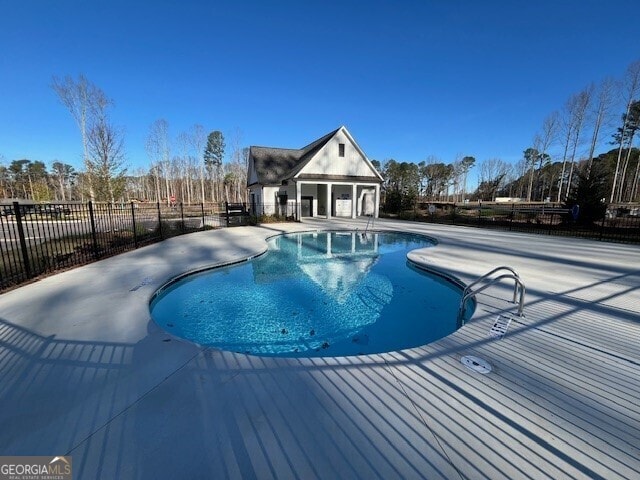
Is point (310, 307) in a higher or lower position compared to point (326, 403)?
lower

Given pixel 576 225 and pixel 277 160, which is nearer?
pixel 576 225

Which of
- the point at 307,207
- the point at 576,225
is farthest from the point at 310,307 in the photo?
the point at 307,207

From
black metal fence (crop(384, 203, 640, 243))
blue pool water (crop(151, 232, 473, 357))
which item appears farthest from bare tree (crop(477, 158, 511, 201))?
blue pool water (crop(151, 232, 473, 357))

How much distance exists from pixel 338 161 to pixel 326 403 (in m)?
21.1

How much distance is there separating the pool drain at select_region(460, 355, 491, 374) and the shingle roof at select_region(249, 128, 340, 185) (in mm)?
20558

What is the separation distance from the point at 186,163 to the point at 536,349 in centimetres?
5558

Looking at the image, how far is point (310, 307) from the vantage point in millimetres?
5801

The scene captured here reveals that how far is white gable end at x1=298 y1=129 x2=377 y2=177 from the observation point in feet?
69.4

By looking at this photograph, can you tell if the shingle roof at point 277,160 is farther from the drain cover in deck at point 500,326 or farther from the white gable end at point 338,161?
the drain cover in deck at point 500,326

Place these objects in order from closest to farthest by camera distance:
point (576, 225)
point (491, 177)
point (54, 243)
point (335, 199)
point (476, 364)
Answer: point (476, 364), point (54, 243), point (576, 225), point (335, 199), point (491, 177)

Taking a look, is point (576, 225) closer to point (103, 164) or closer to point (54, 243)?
point (54, 243)

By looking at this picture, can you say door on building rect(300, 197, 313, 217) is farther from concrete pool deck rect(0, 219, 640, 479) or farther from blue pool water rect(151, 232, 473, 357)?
concrete pool deck rect(0, 219, 640, 479)

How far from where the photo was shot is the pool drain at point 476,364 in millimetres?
2893

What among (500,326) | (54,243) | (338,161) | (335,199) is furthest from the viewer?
(335,199)
